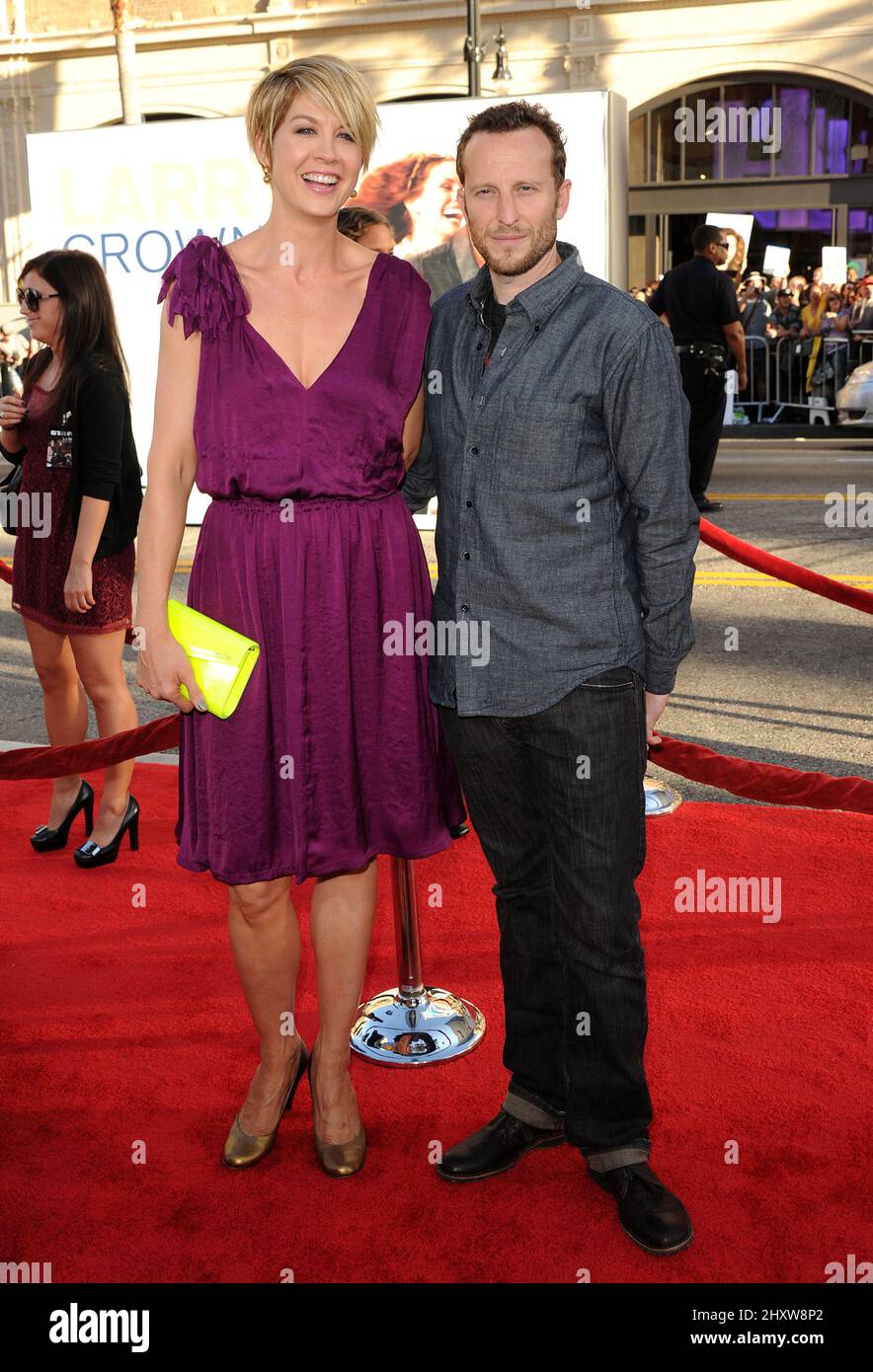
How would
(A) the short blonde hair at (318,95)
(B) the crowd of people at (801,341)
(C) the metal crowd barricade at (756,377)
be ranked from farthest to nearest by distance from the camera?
(C) the metal crowd barricade at (756,377)
(B) the crowd of people at (801,341)
(A) the short blonde hair at (318,95)

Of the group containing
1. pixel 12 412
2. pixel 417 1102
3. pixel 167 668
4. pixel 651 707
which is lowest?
pixel 417 1102

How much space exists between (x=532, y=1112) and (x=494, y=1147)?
0.11 metres

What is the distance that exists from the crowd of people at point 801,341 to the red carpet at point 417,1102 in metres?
13.7

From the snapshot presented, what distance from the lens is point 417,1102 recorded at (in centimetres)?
315

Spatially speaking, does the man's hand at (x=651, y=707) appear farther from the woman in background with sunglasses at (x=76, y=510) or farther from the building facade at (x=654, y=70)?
the building facade at (x=654, y=70)

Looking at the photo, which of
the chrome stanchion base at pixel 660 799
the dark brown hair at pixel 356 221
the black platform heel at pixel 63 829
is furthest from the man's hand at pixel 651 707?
the black platform heel at pixel 63 829

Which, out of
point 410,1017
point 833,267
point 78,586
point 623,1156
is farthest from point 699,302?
point 833,267

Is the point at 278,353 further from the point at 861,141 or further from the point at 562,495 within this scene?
the point at 861,141

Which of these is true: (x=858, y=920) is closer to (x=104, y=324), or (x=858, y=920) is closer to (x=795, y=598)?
(x=104, y=324)

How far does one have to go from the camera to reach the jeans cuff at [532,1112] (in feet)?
9.50

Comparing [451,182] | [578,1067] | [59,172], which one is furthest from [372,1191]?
[59,172]
